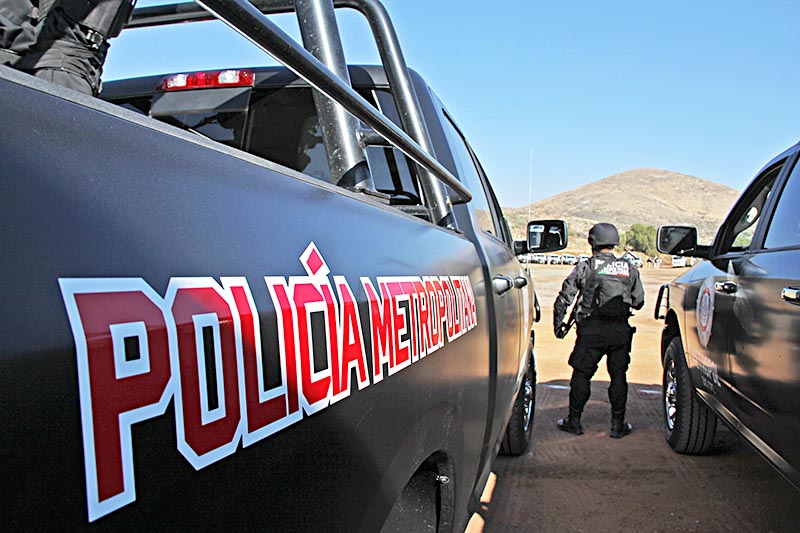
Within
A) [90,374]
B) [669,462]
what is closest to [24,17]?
[90,374]

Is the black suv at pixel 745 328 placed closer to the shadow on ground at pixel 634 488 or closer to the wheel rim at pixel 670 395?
the wheel rim at pixel 670 395

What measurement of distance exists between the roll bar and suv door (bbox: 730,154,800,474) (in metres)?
1.38

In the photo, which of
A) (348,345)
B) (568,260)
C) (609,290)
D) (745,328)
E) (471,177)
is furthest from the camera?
(568,260)

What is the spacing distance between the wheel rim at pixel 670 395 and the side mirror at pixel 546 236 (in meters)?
1.35

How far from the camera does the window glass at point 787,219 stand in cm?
300

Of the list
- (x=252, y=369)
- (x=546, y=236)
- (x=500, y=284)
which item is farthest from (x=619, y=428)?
(x=252, y=369)

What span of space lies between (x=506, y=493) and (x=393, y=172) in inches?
93.5

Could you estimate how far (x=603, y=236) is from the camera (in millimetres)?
5637

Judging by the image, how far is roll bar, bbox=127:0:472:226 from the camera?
1063 millimetres

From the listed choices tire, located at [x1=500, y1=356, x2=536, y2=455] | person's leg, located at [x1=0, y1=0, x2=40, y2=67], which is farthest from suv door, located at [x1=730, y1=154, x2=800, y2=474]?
person's leg, located at [x1=0, y1=0, x2=40, y2=67]

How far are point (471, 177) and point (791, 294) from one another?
5.02 ft

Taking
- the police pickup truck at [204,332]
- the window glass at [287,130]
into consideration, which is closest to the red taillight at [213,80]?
the window glass at [287,130]

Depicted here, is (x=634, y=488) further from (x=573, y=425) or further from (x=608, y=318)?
(x=608, y=318)

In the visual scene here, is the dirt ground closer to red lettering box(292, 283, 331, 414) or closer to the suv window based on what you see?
the suv window
